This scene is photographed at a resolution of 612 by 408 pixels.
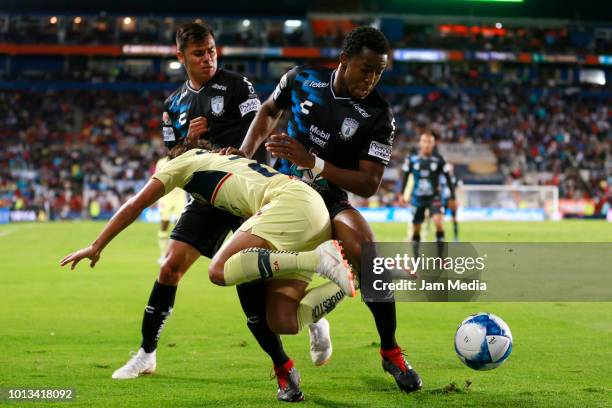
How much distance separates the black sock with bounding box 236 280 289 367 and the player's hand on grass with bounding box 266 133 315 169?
82 cm

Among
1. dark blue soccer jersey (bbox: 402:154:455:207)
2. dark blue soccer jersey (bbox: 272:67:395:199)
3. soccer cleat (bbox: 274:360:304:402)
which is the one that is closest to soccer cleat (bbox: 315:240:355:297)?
soccer cleat (bbox: 274:360:304:402)

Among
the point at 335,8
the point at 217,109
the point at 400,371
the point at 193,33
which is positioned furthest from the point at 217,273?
the point at 335,8

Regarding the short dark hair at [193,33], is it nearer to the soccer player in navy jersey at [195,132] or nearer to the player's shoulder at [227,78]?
the soccer player in navy jersey at [195,132]

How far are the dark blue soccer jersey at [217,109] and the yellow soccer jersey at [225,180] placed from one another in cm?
112

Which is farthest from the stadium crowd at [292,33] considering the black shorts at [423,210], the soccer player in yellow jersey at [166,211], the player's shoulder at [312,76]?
the player's shoulder at [312,76]

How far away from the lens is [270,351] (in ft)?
18.4

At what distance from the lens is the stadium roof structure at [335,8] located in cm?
5284

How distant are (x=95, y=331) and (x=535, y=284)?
6.92m

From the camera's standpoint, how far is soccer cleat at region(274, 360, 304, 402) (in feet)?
17.5

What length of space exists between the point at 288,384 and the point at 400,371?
763mm

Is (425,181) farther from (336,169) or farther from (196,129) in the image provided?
(336,169)

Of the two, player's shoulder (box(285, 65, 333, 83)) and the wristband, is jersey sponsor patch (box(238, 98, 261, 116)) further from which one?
the wristband

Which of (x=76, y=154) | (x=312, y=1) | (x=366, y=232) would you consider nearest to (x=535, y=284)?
(x=366, y=232)

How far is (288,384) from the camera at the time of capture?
538cm
